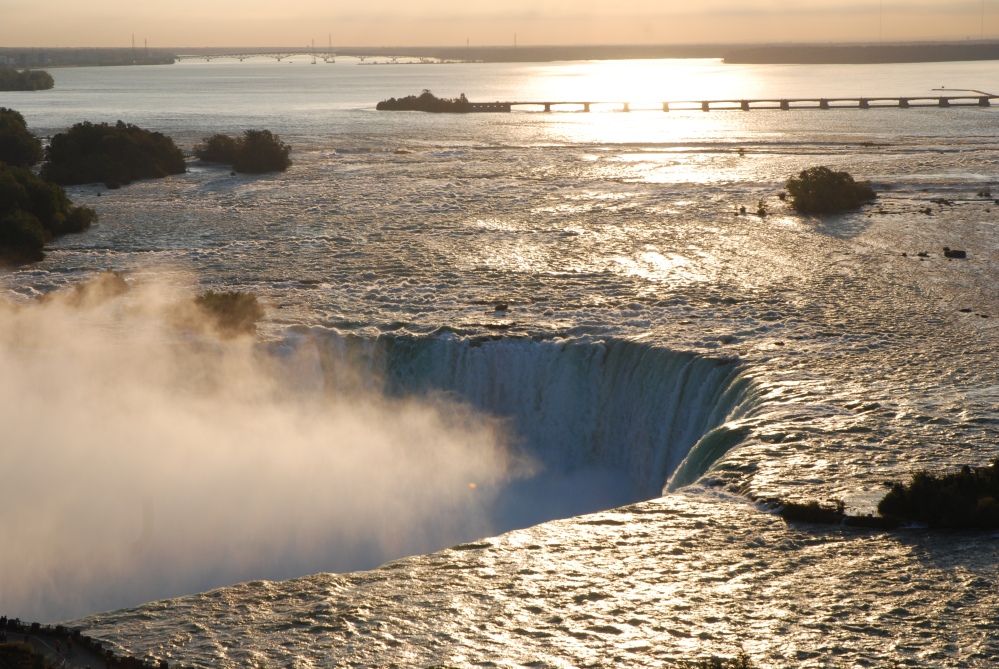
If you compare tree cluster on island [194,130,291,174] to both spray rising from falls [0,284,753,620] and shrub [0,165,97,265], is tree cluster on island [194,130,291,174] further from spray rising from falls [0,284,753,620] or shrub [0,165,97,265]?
spray rising from falls [0,284,753,620]

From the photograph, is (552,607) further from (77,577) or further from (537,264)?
(537,264)

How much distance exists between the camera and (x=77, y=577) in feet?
60.4

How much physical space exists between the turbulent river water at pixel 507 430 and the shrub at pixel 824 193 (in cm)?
100

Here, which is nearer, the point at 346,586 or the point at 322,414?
the point at 346,586

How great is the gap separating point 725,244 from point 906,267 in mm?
6105

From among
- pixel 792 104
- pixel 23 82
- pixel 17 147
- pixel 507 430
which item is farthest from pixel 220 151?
pixel 23 82

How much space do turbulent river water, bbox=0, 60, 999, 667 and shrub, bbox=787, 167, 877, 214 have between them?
100 centimetres

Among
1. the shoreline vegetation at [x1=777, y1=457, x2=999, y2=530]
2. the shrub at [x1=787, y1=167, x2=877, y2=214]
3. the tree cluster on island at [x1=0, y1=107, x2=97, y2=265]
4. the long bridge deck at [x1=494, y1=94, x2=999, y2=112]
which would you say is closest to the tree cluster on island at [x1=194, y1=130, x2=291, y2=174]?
the tree cluster on island at [x1=0, y1=107, x2=97, y2=265]

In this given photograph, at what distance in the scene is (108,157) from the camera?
54.4 metres

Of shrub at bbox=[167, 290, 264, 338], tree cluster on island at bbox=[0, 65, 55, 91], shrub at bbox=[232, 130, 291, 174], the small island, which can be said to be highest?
tree cluster on island at bbox=[0, 65, 55, 91]

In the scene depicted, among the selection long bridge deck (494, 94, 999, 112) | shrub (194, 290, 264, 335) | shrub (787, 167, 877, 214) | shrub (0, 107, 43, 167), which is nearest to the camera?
shrub (194, 290, 264, 335)

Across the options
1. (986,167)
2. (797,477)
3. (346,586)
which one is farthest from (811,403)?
(986,167)

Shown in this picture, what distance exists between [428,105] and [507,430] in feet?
311

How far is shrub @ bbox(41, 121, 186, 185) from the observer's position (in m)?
53.2
